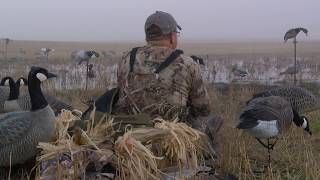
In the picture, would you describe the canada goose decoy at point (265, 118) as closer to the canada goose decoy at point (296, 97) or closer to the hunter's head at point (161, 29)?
the canada goose decoy at point (296, 97)

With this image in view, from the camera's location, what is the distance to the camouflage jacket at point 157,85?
5.16 metres

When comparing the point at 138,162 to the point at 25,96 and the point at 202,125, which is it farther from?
the point at 25,96

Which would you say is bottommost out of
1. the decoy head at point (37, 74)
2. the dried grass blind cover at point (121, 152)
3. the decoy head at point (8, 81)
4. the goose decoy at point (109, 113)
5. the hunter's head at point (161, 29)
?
the dried grass blind cover at point (121, 152)

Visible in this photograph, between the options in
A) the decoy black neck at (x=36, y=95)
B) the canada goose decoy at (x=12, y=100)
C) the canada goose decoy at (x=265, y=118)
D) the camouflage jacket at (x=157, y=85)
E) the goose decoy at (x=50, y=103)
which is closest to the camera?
the decoy black neck at (x=36, y=95)

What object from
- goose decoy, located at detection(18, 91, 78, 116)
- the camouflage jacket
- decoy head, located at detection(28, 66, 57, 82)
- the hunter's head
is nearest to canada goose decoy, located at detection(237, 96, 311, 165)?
the camouflage jacket

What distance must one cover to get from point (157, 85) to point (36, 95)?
1.07 m

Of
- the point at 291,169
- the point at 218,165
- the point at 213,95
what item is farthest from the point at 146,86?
the point at 213,95

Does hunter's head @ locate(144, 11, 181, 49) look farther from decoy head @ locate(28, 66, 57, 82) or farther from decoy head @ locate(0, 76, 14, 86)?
decoy head @ locate(0, 76, 14, 86)

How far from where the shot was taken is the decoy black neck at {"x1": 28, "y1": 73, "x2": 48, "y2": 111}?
16.1 ft

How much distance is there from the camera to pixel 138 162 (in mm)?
4062

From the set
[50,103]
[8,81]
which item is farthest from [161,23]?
[8,81]

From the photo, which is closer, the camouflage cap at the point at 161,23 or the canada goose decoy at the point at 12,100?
the camouflage cap at the point at 161,23

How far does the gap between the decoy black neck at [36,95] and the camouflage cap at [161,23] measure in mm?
1117

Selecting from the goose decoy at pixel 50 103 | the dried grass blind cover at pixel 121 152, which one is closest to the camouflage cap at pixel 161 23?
the dried grass blind cover at pixel 121 152
